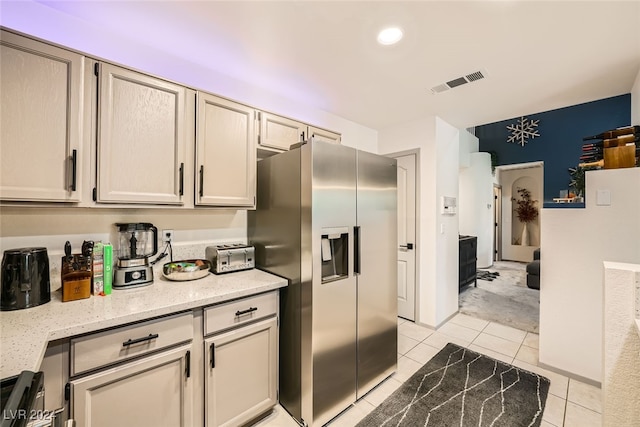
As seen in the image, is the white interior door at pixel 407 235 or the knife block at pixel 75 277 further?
the white interior door at pixel 407 235

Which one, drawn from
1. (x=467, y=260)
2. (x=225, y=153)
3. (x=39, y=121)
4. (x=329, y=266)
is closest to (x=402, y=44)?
(x=225, y=153)

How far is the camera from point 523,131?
5492 millimetres

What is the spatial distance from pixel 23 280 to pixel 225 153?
51.4 inches

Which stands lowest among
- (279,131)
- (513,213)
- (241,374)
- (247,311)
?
(241,374)

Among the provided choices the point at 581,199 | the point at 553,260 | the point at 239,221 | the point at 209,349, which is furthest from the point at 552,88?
A: the point at 209,349

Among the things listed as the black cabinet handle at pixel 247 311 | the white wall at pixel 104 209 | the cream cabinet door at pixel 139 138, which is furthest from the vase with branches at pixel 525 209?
the cream cabinet door at pixel 139 138

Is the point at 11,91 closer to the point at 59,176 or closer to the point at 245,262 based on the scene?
the point at 59,176

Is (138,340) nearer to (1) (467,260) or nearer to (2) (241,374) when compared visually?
(2) (241,374)

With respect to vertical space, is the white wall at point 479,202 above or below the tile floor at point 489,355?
above

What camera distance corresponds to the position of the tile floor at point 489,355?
1820mm

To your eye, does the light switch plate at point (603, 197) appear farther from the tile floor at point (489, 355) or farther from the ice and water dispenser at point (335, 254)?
the ice and water dispenser at point (335, 254)

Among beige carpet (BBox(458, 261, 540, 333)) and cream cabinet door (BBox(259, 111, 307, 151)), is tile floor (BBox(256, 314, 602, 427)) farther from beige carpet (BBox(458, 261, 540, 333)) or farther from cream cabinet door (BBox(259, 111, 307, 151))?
cream cabinet door (BBox(259, 111, 307, 151))

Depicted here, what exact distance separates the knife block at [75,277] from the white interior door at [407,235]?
10.4 feet

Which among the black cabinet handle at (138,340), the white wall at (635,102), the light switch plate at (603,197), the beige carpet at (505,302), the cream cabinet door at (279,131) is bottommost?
the beige carpet at (505,302)
